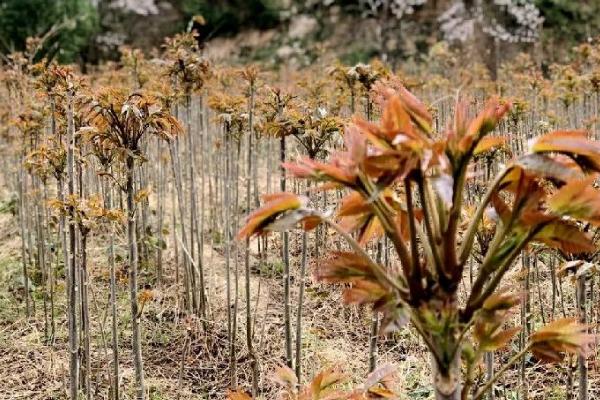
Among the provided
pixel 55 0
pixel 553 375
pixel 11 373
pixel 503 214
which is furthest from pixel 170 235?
pixel 55 0

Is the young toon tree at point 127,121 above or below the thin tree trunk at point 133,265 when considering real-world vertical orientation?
above

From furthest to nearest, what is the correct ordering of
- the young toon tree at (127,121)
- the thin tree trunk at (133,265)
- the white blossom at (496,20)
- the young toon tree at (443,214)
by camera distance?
the white blossom at (496,20) < the thin tree trunk at (133,265) < the young toon tree at (127,121) < the young toon tree at (443,214)

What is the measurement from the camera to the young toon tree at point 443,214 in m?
0.93

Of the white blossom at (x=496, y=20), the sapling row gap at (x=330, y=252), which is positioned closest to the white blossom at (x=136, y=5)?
A: the white blossom at (x=496, y=20)

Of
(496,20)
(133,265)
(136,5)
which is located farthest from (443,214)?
(136,5)

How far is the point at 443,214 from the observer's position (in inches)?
39.8

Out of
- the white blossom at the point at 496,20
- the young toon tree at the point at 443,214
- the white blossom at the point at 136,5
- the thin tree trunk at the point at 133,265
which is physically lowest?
the thin tree trunk at the point at 133,265

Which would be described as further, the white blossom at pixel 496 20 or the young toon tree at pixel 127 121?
the white blossom at pixel 496 20

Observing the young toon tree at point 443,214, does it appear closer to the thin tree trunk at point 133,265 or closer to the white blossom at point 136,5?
the thin tree trunk at point 133,265

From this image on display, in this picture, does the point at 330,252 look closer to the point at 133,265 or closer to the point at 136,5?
the point at 133,265

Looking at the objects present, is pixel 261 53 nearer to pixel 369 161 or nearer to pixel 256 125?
pixel 256 125

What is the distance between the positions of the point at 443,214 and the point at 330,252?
0.65ft

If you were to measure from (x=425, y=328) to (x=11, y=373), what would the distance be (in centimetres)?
325

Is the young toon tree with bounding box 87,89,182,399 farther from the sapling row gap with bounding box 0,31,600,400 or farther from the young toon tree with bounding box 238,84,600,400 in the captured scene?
the young toon tree with bounding box 238,84,600,400
